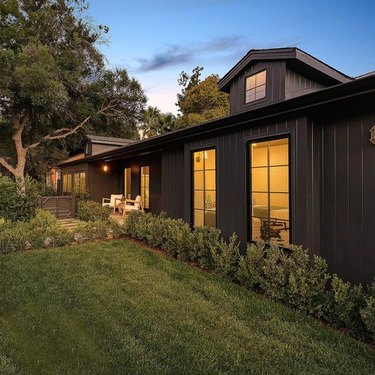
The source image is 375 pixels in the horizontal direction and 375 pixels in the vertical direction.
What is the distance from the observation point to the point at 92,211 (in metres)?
10.6

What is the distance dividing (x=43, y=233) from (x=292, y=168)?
5.77 meters

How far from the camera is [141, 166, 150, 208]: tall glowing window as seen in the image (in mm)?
11305

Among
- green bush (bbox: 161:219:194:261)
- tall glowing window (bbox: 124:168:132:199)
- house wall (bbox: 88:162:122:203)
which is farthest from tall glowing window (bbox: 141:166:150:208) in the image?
green bush (bbox: 161:219:194:261)

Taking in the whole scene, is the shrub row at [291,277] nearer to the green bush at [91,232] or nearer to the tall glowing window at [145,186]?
the green bush at [91,232]

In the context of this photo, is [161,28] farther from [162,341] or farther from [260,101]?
[162,341]

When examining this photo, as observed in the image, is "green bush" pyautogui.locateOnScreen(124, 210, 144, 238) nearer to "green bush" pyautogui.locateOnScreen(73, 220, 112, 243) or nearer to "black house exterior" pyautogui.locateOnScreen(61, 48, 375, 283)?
"green bush" pyautogui.locateOnScreen(73, 220, 112, 243)

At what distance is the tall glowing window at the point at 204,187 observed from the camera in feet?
20.3

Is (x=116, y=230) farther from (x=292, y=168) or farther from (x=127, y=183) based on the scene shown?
(x=127, y=183)

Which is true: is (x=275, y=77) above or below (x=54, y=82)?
below

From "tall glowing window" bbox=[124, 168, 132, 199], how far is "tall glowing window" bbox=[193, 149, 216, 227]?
670 centimetres

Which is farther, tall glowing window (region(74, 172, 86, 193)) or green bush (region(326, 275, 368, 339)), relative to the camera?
tall glowing window (region(74, 172, 86, 193))

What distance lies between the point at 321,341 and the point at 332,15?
989cm

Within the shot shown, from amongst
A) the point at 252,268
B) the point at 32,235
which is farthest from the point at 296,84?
the point at 32,235

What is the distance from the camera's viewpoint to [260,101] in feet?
27.2
